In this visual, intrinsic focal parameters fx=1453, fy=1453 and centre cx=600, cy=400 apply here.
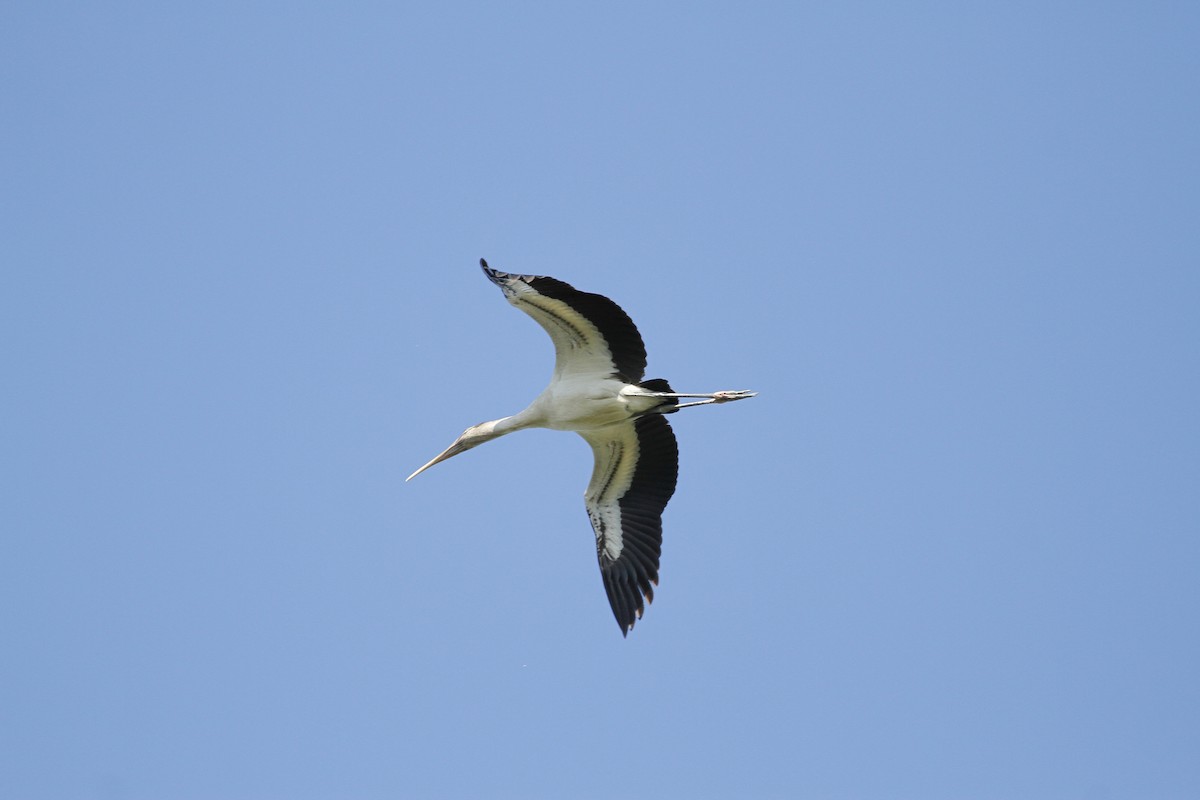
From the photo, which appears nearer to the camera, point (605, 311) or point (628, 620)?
point (605, 311)

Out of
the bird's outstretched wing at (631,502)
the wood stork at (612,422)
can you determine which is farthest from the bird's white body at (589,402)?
the bird's outstretched wing at (631,502)

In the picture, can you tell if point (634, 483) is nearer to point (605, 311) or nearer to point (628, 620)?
point (628, 620)

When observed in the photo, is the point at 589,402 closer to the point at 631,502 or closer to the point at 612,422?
the point at 612,422

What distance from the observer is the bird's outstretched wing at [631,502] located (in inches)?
666

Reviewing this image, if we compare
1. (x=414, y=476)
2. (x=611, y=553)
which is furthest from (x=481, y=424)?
(x=611, y=553)

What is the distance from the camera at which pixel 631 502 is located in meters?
17.3

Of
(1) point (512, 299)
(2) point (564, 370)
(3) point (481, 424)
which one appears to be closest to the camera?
(1) point (512, 299)

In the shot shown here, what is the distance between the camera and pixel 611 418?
647 inches

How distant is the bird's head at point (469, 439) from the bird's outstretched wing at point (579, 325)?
4.45ft

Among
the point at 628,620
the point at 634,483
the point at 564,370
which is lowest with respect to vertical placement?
the point at 628,620

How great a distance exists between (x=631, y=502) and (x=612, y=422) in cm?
124

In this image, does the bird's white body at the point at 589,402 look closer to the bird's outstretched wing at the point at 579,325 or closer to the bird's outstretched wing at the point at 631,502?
the bird's outstretched wing at the point at 579,325

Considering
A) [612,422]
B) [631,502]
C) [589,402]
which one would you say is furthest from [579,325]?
[631,502]

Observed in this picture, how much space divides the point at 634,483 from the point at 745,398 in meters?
1.68
